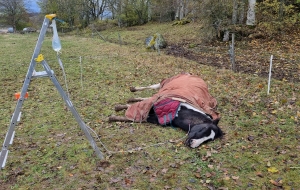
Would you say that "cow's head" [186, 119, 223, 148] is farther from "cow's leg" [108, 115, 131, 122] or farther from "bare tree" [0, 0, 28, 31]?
"bare tree" [0, 0, 28, 31]

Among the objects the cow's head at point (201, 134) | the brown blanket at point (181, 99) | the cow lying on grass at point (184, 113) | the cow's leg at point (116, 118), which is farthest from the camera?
the cow's leg at point (116, 118)

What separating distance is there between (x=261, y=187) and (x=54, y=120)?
14.7ft

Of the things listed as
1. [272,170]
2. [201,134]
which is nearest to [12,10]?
[201,134]

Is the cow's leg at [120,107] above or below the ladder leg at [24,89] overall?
below

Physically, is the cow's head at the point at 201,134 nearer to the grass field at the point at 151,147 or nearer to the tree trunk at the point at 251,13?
the grass field at the point at 151,147

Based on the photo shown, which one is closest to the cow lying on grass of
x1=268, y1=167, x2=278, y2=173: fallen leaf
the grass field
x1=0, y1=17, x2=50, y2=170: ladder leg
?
the grass field

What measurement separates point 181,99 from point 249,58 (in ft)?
25.1

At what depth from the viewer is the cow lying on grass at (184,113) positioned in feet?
15.8

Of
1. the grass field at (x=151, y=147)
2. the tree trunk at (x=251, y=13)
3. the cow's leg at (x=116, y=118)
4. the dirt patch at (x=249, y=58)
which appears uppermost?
the tree trunk at (x=251, y=13)

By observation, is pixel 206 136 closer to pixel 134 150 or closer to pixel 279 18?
pixel 134 150

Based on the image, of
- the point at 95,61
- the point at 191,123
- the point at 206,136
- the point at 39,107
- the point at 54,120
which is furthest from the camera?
the point at 95,61

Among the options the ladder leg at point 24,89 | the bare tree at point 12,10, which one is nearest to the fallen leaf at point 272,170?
the ladder leg at point 24,89

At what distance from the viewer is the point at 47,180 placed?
3938 mm

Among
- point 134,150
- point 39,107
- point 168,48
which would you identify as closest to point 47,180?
point 134,150
